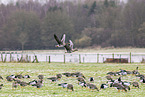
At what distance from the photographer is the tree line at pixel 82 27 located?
114 m

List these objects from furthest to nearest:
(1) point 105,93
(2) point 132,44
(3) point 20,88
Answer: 1. (2) point 132,44
2. (3) point 20,88
3. (1) point 105,93

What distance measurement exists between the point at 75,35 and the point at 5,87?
106568 millimetres

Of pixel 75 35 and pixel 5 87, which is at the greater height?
pixel 75 35

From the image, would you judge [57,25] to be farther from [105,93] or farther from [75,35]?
[105,93]

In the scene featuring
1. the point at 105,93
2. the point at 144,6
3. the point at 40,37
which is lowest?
the point at 105,93

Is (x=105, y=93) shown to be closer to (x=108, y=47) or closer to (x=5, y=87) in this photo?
(x=5, y=87)

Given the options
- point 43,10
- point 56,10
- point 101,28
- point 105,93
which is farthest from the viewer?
point 43,10

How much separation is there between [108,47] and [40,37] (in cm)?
2912

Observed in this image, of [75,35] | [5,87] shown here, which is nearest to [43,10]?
[75,35]

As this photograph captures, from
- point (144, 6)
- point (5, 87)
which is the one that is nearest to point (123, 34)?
point (144, 6)

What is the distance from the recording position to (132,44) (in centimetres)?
11044

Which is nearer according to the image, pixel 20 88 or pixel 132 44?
pixel 20 88

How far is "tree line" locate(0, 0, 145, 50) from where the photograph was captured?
114250 mm

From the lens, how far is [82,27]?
12862 centimetres
